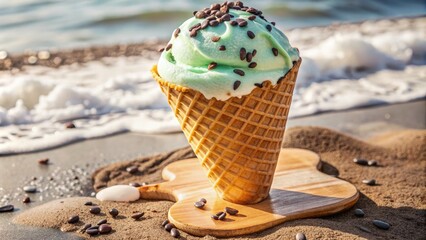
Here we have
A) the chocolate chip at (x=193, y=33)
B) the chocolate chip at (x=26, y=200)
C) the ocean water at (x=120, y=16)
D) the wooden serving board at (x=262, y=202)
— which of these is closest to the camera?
Answer: the chocolate chip at (x=193, y=33)

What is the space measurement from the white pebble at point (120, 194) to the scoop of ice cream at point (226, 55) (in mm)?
958

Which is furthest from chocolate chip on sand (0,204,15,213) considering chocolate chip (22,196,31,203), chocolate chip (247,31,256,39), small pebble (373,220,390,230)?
small pebble (373,220,390,230)

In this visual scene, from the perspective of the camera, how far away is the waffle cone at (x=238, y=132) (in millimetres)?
3578

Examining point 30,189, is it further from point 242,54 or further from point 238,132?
point 242,54

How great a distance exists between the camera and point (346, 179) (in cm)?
464

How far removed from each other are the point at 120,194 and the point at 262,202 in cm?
101

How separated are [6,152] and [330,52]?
4.94 meters

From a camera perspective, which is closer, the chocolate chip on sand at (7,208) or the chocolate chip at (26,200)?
the chocolate chip on sand at (7,208)

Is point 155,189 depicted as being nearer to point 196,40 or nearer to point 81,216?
point 81,216

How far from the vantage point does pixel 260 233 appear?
143 inches

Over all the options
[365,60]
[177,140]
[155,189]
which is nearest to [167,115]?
[177,140]

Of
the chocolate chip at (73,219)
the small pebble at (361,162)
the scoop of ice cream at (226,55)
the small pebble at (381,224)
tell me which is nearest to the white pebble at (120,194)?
the chocolate chip at (73,219)

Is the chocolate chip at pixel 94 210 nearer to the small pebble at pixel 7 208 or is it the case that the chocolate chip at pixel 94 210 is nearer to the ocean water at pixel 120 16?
the small pebble at pixel 7 208

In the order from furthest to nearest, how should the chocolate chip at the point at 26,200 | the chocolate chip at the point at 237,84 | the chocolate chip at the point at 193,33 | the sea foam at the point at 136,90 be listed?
the sea foam at the point at 136,90, the chocolate chip at the point at 26,200, the chocolate chip at the point at 193,33, the chocolate chip at the point at 237,84
